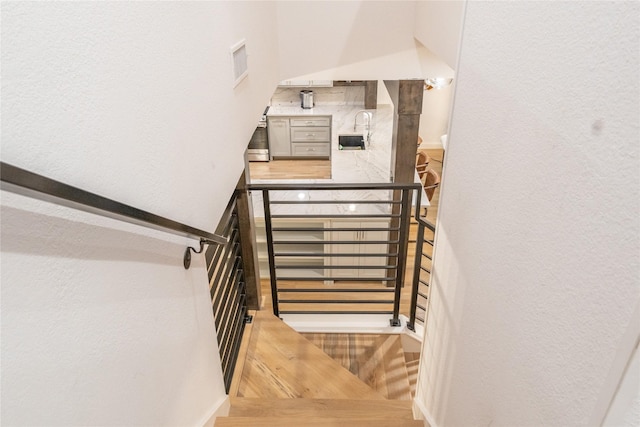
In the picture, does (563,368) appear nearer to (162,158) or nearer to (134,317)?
(134,317)

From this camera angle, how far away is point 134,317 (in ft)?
3.86

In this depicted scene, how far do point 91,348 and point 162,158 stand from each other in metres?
0.57

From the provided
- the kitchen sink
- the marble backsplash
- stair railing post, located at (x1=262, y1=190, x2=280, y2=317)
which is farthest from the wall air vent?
the marble backsplash

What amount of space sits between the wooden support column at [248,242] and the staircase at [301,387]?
0.15 metres

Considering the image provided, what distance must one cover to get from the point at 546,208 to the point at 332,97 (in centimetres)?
738

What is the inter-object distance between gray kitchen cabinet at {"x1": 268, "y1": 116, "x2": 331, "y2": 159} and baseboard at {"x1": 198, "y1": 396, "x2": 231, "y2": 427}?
571 centimetres

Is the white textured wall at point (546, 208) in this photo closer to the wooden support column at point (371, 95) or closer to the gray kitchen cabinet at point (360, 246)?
the gray kitchen cabinet at point (360, 246)

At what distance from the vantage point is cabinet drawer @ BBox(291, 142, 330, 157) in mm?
7723

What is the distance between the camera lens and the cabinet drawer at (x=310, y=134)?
24.9 ft

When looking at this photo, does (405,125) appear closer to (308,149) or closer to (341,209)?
(341,209)

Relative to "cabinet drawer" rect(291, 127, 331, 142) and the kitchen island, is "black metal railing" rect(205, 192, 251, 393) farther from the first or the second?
"cabinet drawer" rect(291, 127, 331, 142)

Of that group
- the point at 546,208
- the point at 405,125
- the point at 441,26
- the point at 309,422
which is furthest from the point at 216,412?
the point at 405,125

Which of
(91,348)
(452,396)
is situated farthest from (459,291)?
(91,348)

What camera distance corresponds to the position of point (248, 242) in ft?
10.2
